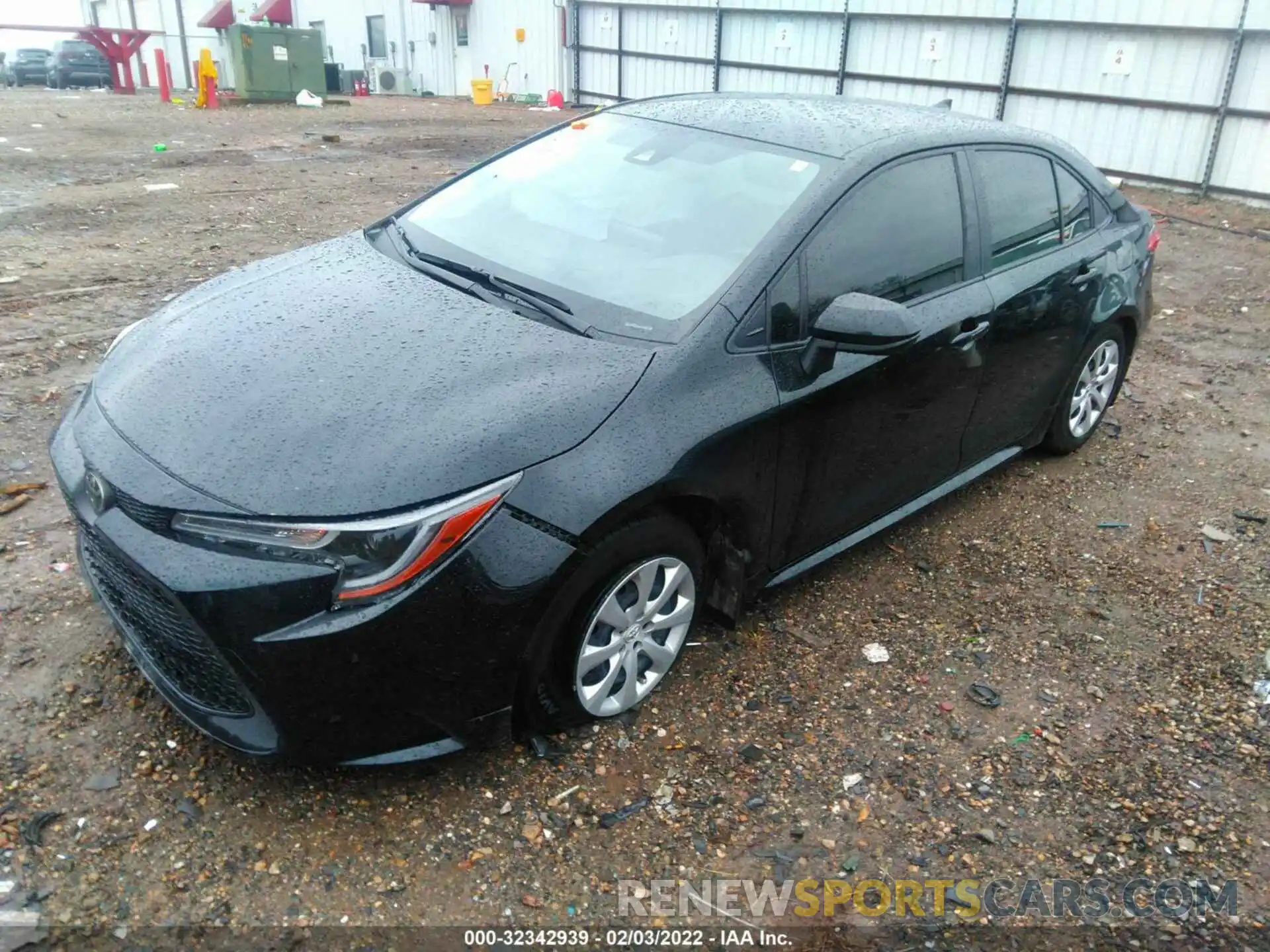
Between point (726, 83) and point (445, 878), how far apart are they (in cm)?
1752

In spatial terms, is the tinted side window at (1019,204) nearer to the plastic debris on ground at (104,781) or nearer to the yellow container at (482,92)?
the plastic debris on ground at (104,781)

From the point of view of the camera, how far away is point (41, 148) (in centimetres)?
1291

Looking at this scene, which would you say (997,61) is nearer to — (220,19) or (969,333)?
(969,333)

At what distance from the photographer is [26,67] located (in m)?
29.5

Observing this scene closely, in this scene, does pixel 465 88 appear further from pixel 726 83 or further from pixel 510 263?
pixel 510 263

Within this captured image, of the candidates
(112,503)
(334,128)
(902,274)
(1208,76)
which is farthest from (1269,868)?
(334,128)

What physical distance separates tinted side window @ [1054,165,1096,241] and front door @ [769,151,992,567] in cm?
83

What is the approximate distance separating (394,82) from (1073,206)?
87.5 ft

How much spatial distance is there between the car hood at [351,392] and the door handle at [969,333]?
142 cm

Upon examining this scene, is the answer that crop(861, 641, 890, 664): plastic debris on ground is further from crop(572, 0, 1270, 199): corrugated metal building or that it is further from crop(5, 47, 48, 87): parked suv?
crop(5, 47, 48, 87): parked suv

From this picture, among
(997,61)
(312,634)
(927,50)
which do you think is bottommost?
(312,634)

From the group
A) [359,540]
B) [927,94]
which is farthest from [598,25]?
[359,540]

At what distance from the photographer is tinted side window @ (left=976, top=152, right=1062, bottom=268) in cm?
377

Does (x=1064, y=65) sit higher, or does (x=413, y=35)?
(x=413, y=35)
